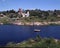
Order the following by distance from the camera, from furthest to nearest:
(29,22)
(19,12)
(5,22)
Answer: (19,12) < (5,22) < (29,22)

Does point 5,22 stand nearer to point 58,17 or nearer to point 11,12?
point 11,12

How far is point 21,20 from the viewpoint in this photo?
64.8 m

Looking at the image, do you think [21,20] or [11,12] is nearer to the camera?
[21,20]

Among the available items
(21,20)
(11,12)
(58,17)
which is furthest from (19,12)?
(58,17)

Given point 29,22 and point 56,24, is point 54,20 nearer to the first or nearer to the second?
point 56,24

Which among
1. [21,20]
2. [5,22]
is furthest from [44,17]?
[5,22]

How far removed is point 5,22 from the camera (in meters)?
65.6

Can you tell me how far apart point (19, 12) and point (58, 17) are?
1377 centimetres

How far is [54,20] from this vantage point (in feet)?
208

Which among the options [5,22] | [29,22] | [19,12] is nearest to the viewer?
[29,22]

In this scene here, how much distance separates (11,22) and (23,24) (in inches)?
160

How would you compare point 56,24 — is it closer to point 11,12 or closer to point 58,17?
point 58,17

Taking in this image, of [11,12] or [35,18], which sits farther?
[11,12]

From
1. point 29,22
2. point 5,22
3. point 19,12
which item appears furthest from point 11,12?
point 29,22
